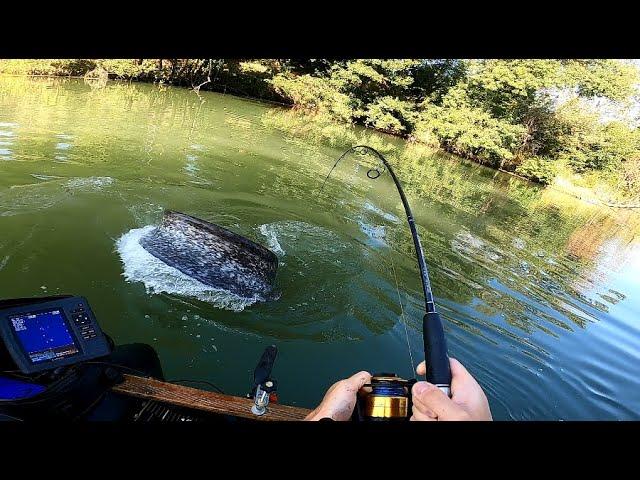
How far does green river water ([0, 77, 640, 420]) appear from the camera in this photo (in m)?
4.63

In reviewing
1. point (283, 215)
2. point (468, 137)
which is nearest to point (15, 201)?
point (283, 215)

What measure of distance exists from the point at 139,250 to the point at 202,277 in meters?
1.11

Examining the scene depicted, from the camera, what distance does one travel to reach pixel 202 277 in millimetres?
5230

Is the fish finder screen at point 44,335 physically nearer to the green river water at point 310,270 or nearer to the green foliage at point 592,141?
the green river water at point 310,270

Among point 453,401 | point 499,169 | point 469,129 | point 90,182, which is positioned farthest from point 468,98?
point 453,401

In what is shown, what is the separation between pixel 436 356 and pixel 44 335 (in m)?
1.88

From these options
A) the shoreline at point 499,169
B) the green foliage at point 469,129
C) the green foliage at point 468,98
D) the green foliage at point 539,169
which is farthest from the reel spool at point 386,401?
the green foliage at point 539,169

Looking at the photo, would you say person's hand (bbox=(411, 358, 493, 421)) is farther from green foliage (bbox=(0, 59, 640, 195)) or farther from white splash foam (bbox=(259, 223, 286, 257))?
green foliage (bbox=(0, 59, 640, 195))

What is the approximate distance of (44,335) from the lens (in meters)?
Answer: 2.23

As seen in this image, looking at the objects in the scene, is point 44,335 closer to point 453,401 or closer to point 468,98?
point 453,401

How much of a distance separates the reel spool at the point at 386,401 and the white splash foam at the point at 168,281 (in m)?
3.53

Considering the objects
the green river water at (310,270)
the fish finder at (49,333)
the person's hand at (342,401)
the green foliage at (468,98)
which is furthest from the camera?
the green foliage at (468,98)

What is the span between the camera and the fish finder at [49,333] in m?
2.12
